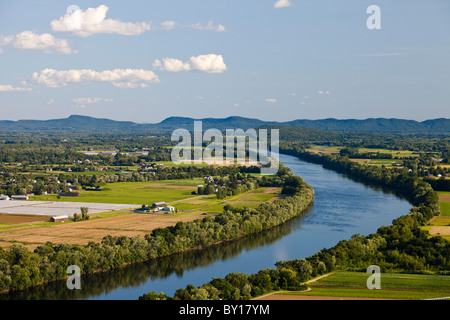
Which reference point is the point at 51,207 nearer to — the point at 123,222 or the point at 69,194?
the point at 69,194

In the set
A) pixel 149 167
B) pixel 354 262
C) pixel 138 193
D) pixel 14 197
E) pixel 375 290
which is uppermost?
pixel 149 167

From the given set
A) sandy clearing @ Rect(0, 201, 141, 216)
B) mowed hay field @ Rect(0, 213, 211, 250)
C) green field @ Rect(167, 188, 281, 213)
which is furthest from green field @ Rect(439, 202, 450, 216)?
sandy clearing @ Rect(0, 201, 141, 216)

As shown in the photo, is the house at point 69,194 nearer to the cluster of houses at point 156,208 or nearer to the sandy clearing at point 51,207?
the sandy clearing at point 51,207

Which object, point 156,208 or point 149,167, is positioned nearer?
point 156,208

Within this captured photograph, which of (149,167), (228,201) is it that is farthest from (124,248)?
(149,167)

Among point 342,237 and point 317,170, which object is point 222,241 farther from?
point 317,170
